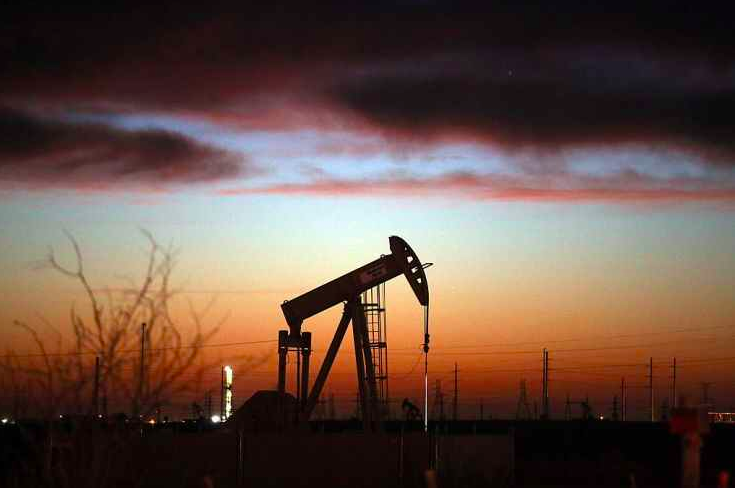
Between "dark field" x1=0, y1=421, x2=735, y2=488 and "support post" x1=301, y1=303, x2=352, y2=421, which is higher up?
"support post" x1=301, y1=303, x2=352, y2=421

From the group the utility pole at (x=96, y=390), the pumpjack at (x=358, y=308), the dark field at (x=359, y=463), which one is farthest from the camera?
the pumpjack at (x=358, y=308)

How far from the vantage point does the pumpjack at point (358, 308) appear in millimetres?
32594

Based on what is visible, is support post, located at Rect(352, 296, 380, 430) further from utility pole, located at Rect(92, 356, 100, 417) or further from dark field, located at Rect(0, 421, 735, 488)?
utility pole, located at Rect(92, 356, 100, 417)

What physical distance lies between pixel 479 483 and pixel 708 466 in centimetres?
884

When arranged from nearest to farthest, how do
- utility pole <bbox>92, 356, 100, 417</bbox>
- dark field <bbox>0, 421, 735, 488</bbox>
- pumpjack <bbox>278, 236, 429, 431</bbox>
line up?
utility pole <bbox>92, 356, 100, 417</bbox> < dark field <bbox>0, 421, 735, 488</bbox> < pumpjack <bbox>278, 236, 429, 431</bbox>

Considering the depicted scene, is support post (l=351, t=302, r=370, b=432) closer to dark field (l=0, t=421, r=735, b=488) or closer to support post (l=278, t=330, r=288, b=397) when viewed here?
support post (l=278, t=330, r=288, b=397)

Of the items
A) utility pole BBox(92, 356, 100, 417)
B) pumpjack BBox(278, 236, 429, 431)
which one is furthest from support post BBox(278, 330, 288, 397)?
utility pole BBox(92, 356, 100, 417)

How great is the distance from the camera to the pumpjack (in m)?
32.6

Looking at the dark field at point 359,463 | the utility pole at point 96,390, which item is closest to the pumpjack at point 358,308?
the dark field at point 359,463

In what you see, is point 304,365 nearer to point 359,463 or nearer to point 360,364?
point 360,364

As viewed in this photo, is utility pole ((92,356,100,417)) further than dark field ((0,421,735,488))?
No

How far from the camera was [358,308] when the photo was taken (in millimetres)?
33469

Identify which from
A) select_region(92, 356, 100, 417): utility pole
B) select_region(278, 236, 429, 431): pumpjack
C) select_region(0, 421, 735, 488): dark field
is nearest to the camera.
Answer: select_region(92, 356, 100, 417): utility pole

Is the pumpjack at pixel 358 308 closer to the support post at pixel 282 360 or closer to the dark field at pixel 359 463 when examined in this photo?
the support post at pixel 282 360
